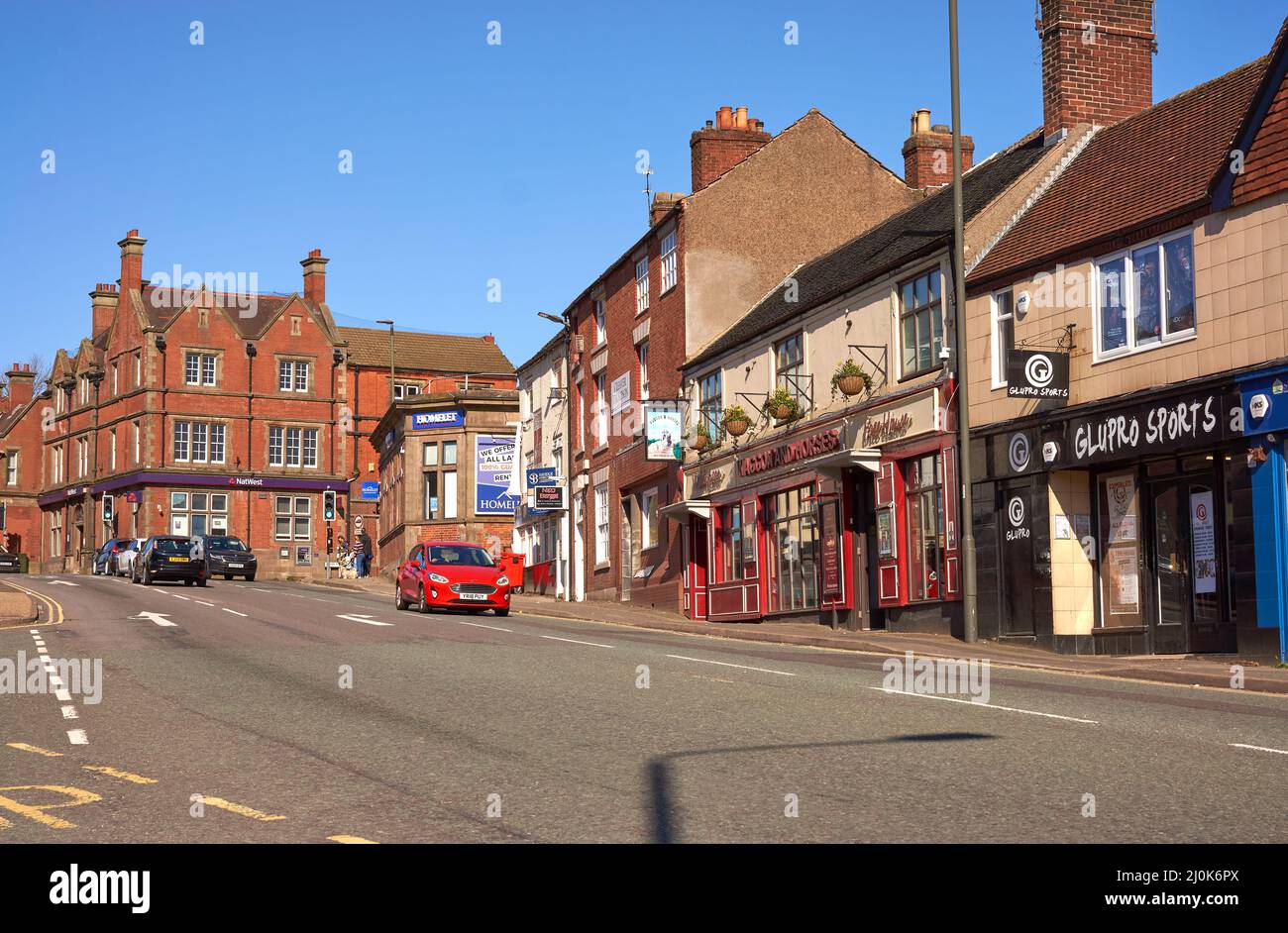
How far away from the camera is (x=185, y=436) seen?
80.9 m

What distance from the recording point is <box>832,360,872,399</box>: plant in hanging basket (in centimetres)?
2880

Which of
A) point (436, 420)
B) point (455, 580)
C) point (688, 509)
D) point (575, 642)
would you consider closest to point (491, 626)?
point (575, 642)

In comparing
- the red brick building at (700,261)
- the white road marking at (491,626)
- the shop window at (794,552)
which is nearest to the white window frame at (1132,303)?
the shop window at (794,552)

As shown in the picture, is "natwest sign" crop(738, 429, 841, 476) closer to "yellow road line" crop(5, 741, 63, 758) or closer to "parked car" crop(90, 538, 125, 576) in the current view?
"yellow road line" crop(5, 741, 63, 758)

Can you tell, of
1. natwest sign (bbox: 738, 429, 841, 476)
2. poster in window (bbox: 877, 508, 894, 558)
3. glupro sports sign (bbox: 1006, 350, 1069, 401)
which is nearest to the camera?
glupro sports sign (bbox: 1006, 350, 1069, 401)

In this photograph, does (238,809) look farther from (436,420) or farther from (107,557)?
(436,420)

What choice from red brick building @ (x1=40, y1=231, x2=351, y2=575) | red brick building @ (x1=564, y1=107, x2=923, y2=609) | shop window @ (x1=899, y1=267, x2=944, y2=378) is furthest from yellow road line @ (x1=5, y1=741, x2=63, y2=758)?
red brick building @ (x1=40, y1=231, x2=351, y2=575)

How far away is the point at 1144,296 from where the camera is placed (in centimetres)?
2216

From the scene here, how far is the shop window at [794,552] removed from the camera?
3136 centimetres

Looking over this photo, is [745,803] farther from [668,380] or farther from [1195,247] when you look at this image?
[668,380]

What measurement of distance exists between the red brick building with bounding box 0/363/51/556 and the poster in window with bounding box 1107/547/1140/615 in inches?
3474

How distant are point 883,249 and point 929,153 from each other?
9.12 metres

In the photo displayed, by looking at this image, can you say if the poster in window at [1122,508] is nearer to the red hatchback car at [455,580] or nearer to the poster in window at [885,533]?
the poster in window at [885,533]
